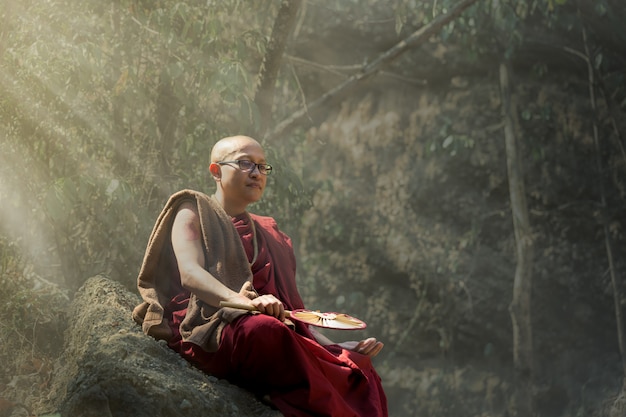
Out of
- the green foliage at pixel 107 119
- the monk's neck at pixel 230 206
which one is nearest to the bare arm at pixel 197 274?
the monk's neck at pixel 230 206

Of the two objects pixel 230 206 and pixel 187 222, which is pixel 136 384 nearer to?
pixel 187 222

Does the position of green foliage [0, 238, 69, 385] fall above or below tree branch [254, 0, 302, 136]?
below

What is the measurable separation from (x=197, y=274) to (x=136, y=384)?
1.57 ft

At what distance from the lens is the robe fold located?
249cm

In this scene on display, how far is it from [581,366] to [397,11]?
322cm

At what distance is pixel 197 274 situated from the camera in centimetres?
267

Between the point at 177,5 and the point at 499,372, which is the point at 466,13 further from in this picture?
the point at 499,372

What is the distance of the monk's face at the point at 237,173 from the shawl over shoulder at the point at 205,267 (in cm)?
7

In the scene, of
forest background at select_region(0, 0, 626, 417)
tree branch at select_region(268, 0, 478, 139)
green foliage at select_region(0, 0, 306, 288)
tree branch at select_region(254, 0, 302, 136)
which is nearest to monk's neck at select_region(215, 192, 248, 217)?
green foliage at select_region(0, 0, 306, 288)

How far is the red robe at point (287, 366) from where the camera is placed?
8.18 feet

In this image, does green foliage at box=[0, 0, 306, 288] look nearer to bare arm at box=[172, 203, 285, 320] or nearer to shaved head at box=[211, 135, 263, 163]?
shaved head at box=[211, 135, 263, 163]

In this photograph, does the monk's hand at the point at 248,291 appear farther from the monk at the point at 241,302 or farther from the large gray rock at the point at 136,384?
the large gray rock at the point at 136,384

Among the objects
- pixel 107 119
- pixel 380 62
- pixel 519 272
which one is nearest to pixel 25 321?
pixel 107 119

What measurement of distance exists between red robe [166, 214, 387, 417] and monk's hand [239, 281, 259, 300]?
0.09m
